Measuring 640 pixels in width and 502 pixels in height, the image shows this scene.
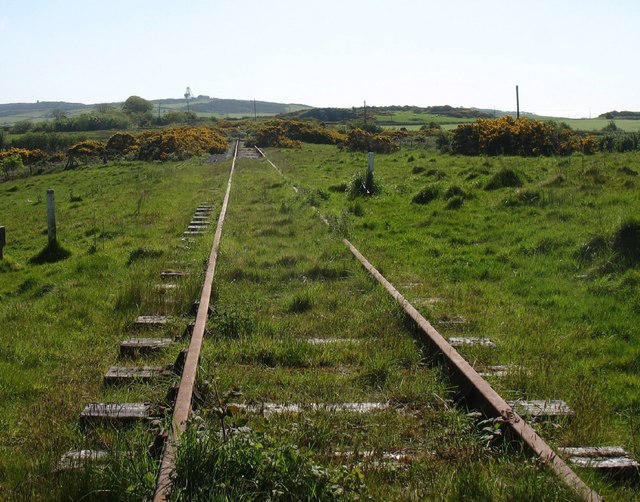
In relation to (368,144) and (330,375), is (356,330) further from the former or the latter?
(368,144)

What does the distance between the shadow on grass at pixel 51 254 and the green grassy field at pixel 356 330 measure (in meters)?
0.21

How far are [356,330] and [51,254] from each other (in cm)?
686

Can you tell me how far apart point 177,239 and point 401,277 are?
14.6 feet

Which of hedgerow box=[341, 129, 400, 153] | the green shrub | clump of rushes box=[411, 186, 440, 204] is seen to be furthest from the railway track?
hedgerow box=[341, 129, 400, 153]

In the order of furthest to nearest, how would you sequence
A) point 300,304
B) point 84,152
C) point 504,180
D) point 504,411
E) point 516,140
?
1. point 84,152
2. point 516,140
3. point 504,180
4. point 300,304
5. point 504,411

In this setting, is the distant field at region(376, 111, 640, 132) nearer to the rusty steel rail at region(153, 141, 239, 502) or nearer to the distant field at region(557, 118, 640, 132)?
the distant field at region(557, 118, 640, 132)

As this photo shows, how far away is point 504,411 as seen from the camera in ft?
11.4

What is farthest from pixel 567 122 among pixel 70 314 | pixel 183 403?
pixel 183 403

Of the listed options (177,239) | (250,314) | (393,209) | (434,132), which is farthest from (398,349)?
(434,132)

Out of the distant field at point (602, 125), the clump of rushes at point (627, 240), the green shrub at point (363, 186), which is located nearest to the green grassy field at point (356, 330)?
the clump of rushes at point (627, 240)

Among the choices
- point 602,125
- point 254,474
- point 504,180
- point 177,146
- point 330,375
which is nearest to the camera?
point 254,474

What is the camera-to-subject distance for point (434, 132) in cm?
5181

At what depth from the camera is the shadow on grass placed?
1023 centimetres

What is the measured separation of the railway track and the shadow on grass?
11.6ft
